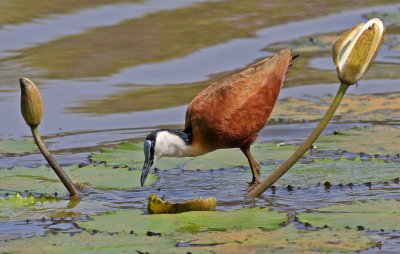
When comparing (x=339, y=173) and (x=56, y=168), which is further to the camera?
(x=339, y=173)

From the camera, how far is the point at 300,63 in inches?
423

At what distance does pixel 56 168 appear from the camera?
6070 mm

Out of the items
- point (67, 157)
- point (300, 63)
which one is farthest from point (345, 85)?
point (300, 63)

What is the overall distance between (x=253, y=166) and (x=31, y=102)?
Result: 1693 millimetres

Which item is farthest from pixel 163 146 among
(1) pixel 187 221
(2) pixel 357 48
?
(2) pixel 357 48

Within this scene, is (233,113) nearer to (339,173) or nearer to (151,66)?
(339,173)

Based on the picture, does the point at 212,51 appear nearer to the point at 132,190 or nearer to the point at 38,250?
the point at 132,190

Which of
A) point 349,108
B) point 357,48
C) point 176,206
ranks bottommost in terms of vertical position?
point 176,206

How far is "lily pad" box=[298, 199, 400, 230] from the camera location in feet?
17.9

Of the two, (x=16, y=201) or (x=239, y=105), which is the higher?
(x=239, y=105)

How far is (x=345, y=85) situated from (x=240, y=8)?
6.95m

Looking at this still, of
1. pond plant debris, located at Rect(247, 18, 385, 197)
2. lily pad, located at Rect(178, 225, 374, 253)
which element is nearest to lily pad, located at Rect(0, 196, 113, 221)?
lily pad, located at Rect(178, 225, 374, 253)

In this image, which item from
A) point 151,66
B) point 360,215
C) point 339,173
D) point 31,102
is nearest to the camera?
point 360,215

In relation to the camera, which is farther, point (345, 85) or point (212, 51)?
point (212, 51)
